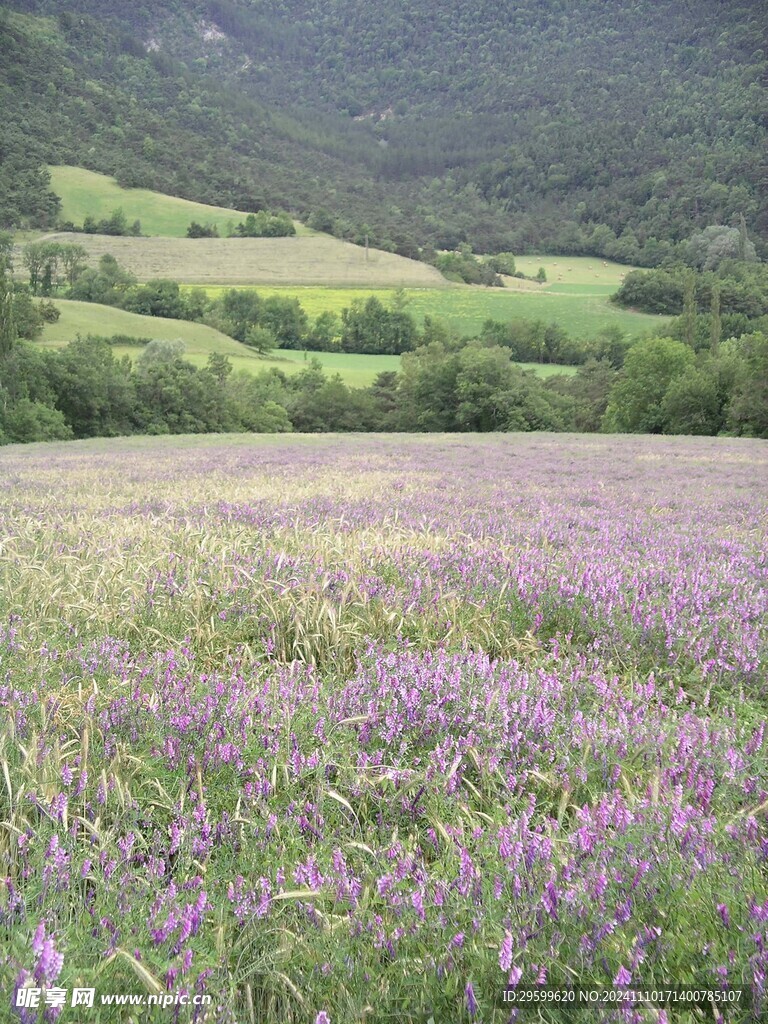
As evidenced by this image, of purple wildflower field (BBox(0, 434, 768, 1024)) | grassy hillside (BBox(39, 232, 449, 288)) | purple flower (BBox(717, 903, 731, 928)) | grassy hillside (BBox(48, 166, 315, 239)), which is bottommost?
purple wildflower field (BBox(0, 434, 768, 1024))

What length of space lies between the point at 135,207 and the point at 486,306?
109445mm

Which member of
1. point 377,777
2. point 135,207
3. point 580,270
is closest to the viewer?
point 377,777

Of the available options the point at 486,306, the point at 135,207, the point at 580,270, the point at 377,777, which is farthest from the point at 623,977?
the point at 135,207

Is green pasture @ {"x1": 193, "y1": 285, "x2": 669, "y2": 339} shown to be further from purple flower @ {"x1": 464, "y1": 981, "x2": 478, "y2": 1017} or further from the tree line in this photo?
purple flower @ {"x1": 464, "y1": 981, "x2": 478, "y2": 1017}

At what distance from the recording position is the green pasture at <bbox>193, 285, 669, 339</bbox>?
115 metres

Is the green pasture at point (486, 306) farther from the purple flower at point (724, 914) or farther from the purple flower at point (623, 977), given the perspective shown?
the purple flower at point (623, 977)

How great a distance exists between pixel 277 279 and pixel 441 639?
494 feet

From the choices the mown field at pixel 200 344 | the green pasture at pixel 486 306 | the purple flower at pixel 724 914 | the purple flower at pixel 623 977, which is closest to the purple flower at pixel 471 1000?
the purple flower at pixel 623 977

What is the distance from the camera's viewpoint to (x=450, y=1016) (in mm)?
1333

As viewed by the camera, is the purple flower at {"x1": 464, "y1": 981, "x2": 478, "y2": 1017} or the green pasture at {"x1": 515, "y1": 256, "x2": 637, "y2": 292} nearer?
A: the purple flower at {"x1": 464, "y1": 981, "x2": 478, "y2": 1017}

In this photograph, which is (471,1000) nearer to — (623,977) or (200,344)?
(623,977)

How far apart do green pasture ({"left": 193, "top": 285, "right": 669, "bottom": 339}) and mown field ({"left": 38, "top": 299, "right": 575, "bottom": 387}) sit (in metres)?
15.4

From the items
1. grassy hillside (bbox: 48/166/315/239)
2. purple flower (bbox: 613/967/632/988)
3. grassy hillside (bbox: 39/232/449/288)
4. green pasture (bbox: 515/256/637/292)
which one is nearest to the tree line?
purple flower (bbox: 613/967/632/988)

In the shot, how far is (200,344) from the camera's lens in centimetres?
9900
